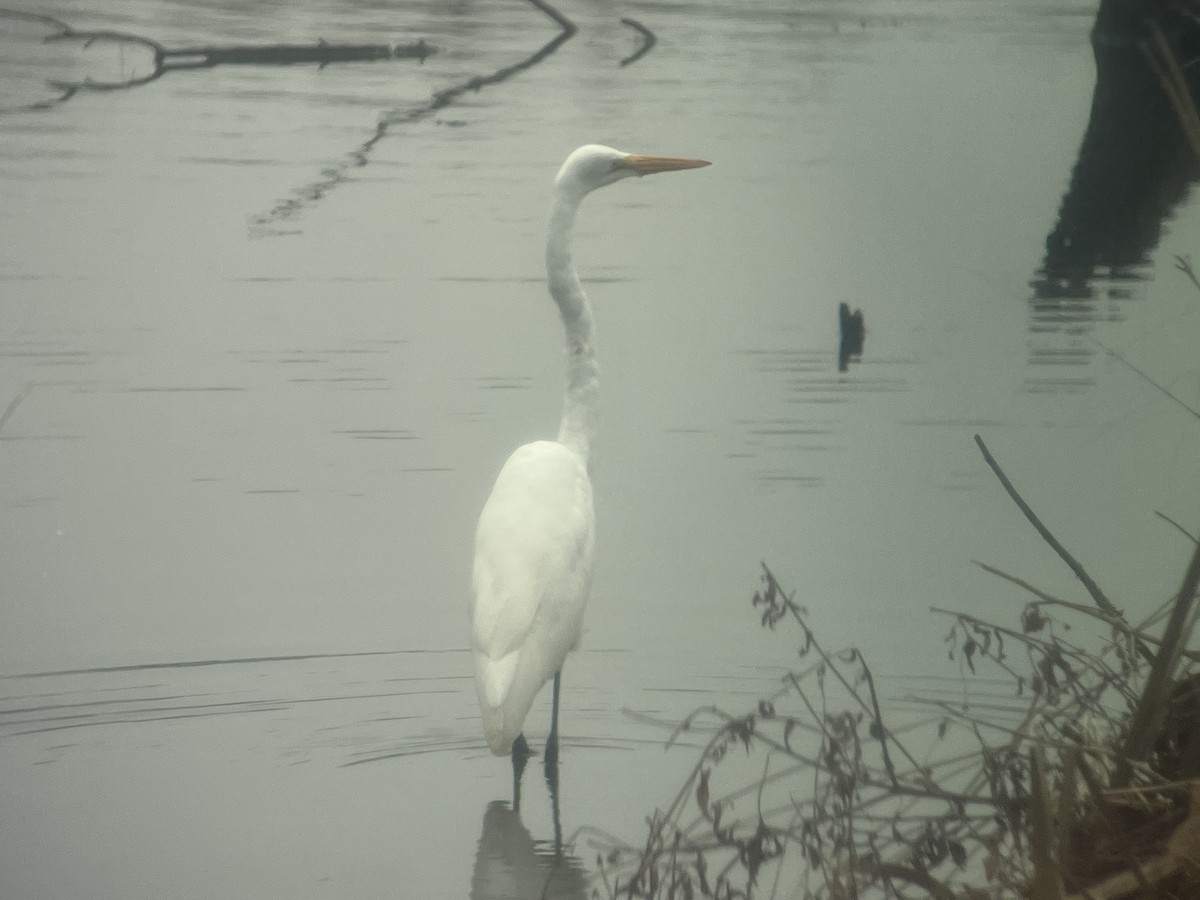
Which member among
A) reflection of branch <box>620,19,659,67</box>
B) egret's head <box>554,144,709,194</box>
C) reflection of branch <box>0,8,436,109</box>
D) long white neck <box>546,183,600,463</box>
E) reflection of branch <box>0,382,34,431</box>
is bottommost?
reflection of branch <box>0,382,34,431</box>

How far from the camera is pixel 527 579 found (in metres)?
1.74

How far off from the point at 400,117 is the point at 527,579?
3.01ft

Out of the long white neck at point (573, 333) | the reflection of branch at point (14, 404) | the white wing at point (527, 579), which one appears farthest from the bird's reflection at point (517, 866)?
the reflection of branch at point (14, 404)

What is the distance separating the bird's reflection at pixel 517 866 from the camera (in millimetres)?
1678

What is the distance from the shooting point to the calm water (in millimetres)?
2162

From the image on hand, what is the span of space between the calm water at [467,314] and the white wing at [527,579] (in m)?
0.33

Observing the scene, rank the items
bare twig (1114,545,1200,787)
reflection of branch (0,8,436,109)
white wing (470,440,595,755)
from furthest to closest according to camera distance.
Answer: reflection of branch (0,8,436,109) < white wing (470,440,595,755) < bare twig (1114,545,1200,787)

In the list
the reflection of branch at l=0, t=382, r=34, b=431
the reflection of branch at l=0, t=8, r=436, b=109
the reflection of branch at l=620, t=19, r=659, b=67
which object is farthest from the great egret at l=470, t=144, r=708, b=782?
the reflection of branch at l=0, t=382, r=34, b=431

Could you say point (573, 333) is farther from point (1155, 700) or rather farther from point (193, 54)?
point (1155, 700)

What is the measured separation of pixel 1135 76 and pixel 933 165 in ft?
1.29

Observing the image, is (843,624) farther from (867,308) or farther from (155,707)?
(155,707)

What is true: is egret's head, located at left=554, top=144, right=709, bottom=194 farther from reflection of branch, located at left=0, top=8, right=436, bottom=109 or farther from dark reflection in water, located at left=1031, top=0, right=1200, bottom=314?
dark reflection in water, located at left=1031, top=0, right=1200, bottom=314

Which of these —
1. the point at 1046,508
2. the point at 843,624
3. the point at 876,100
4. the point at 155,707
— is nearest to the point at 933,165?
the point at 876,100

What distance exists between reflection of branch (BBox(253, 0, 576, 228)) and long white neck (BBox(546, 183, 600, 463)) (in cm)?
40
